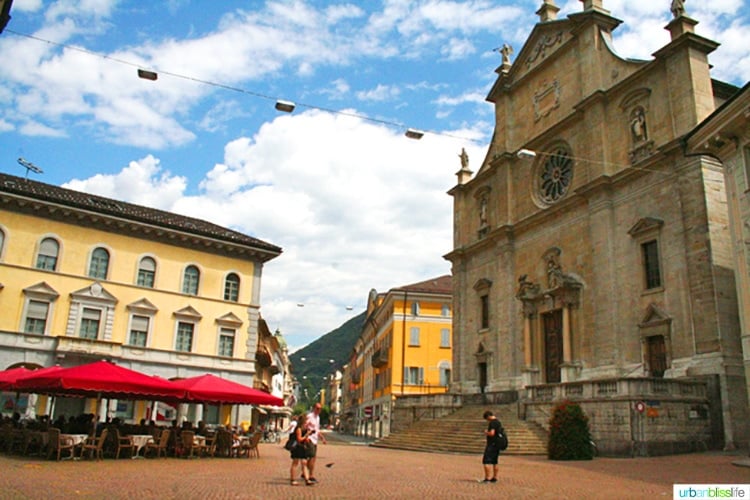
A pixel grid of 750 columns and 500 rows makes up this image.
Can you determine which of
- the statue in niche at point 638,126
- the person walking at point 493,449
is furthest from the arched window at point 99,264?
the statue in niche at point 638,126

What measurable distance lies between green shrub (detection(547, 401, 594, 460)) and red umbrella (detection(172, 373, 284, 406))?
8.87 metres

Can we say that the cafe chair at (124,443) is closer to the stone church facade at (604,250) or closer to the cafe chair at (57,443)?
the cafe chair at (57,443)

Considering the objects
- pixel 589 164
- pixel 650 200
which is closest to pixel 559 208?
pixel 589 164

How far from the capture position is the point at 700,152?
18.4 metres

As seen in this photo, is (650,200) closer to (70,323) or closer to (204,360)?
(204,360)

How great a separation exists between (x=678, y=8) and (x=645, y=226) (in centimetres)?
909

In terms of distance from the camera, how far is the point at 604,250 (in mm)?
26969

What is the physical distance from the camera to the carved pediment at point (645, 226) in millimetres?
24541

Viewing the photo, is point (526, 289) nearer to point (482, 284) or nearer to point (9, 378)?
point (482, 284)

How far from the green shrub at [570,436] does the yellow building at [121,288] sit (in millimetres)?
19576

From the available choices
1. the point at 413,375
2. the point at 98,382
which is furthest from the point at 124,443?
the point at 413,375

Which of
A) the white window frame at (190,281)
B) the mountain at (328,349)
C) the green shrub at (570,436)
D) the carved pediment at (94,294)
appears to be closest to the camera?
the green shrub at (570,436)

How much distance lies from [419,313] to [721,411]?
31.2 m

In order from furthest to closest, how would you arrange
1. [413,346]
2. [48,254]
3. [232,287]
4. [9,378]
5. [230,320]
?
[413,346]
[232,287]
[230,320]
[48,254]
[9,378]
